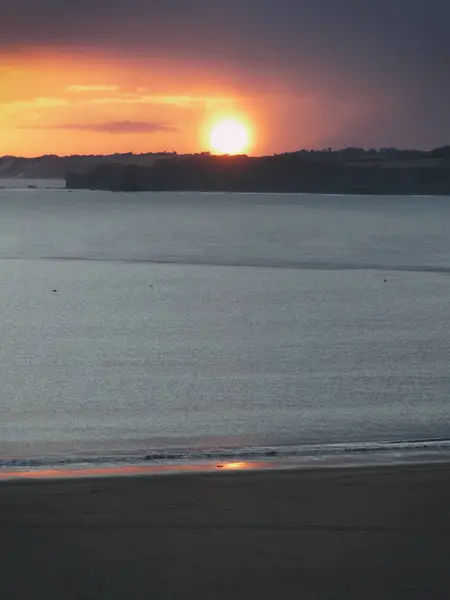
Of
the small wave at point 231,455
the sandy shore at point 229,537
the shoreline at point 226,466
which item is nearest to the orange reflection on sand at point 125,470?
the shoreline at point 226,466

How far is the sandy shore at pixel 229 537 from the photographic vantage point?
5520 mm

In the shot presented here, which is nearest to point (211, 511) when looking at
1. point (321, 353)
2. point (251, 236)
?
point (321, 353)

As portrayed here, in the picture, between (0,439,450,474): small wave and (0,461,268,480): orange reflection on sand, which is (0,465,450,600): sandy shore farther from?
(0,439,450,474): small wave

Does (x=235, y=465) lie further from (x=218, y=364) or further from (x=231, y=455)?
(x=218, y=364)

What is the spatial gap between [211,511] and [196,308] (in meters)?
20.8

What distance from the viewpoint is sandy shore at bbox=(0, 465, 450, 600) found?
552 cm

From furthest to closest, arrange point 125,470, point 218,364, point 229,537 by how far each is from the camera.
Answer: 1. point 218,364
2. point 125,470
3. point 229,537

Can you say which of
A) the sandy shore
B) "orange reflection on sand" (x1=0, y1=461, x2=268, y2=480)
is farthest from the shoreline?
the sandy shore

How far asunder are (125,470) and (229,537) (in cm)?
238

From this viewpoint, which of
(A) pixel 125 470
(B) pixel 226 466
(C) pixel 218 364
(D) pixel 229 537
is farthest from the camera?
(C) pixel 218 364

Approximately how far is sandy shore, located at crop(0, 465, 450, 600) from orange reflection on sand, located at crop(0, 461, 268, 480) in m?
0.33

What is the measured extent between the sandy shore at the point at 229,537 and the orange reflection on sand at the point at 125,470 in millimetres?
330

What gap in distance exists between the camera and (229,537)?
627 cm

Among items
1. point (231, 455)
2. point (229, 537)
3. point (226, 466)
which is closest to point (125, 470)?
point (226, 466)
